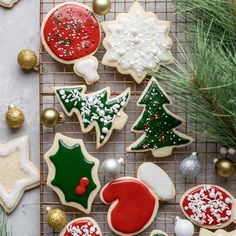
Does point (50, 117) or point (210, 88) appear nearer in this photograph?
A: point (210, 88)

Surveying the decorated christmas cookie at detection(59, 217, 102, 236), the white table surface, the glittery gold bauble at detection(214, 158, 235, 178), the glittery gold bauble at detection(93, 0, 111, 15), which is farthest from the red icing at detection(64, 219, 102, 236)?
the glittery gold bauble at detection(93, 0, 111, 15)

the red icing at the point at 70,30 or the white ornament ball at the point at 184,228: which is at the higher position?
the red icing at the point at 70,30

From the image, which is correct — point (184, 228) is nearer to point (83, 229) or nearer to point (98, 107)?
point (83, 229)

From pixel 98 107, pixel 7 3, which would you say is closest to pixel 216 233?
pixel 98 107

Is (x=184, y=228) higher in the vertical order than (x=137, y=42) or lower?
lower

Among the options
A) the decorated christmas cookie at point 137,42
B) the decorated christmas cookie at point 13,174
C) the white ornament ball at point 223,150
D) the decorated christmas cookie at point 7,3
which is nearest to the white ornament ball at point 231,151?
the white ornament ball at point 223,150

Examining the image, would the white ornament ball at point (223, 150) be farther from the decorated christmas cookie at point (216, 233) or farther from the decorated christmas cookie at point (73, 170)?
the decorated christmas cookie at point (73, 170)
